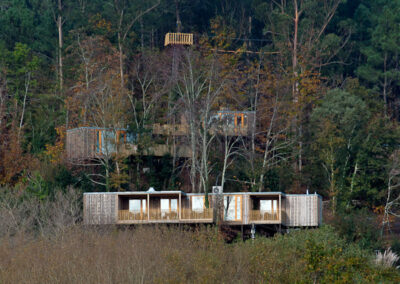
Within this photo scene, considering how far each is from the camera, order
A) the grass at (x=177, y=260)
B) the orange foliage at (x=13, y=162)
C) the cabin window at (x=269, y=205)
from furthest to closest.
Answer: the orange foliage at (x=13, y=162)
the cabin window at (x=269, y=205)
the grass at (x=177, y=260)

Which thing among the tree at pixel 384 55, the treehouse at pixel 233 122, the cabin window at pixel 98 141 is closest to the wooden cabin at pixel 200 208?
the cabin window at pixel 98 141

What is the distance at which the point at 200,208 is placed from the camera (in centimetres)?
3756

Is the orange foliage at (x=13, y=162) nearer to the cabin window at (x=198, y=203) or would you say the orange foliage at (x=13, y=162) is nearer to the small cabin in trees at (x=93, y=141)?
the small cabin in trees at (x=93, y=141)

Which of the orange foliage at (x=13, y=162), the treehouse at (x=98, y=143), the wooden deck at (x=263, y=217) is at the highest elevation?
the treehouse at (x=98, y=143)

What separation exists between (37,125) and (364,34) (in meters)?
30.0

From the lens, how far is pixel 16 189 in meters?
39.7

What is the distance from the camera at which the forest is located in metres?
40.9

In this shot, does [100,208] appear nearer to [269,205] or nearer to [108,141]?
[108,141]

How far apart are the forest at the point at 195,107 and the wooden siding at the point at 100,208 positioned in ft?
2.67

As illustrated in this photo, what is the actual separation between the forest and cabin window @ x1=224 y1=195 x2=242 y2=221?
1.29m

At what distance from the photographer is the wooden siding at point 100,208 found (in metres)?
36.4

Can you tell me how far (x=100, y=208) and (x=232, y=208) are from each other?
277 inches

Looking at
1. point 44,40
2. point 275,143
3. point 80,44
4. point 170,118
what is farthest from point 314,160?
point 44,40

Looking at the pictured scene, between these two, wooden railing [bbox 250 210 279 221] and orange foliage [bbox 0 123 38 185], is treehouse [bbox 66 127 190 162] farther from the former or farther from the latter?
wooden railing [bbox 250 210 279 221]
